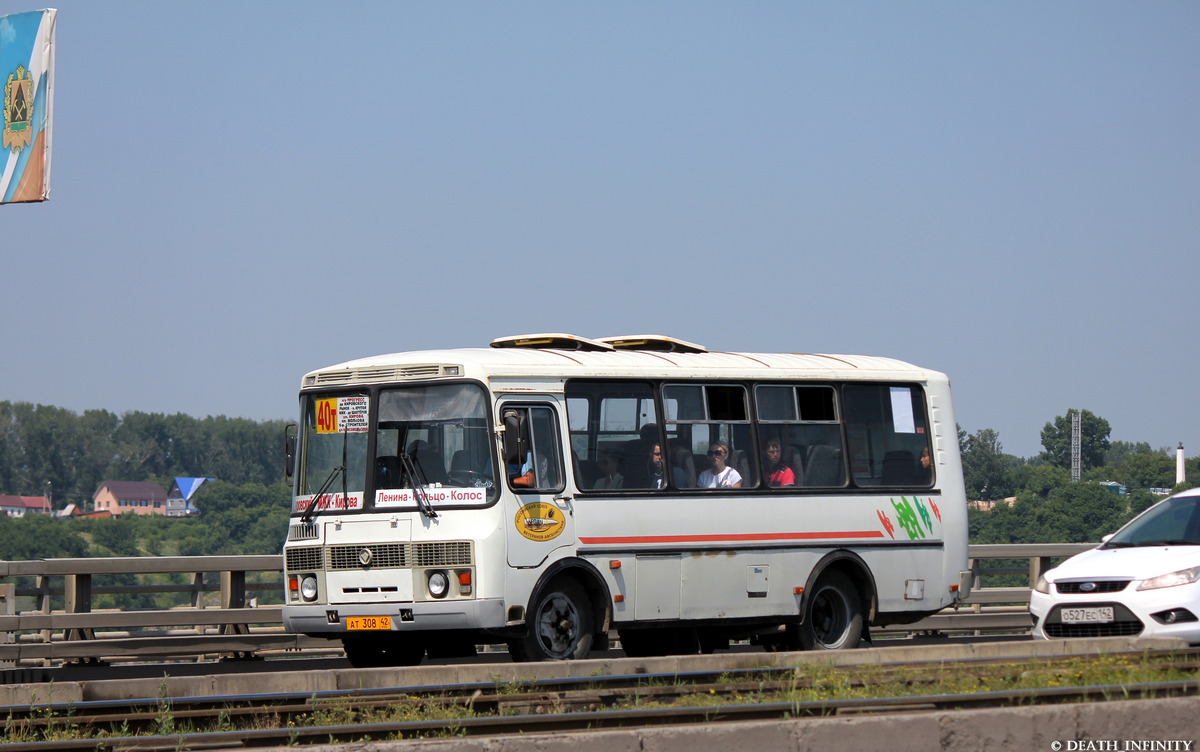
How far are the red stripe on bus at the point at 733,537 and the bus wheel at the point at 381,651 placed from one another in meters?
1.88

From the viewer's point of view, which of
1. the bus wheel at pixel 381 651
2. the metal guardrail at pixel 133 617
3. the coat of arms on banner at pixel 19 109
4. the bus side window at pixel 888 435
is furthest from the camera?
the coat of arms on banner at pixel 19 109

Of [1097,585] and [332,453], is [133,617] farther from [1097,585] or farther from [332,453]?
[1097,585]

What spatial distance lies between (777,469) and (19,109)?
29.8 ft

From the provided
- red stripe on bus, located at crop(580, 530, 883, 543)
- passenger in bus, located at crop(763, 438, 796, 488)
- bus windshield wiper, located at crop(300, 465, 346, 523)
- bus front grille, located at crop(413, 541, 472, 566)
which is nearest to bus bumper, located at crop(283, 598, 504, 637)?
bus front grille, located at crop(413, 541, 472, 566)

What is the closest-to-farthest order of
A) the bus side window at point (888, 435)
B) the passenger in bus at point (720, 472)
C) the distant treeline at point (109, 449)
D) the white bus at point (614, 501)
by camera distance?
1. the white bus at point (614, 501)
2. the passenger in bus at point (720, 472)
3. the bus side window at point (888, 435)
4. the distant treeline at point (109, 449)

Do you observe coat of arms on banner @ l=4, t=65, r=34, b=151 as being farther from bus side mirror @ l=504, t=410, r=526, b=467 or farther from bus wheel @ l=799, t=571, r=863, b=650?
bus wheel @ l=799, t=571, r=863, b=650

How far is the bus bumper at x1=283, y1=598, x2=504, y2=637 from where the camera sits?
1324 cm

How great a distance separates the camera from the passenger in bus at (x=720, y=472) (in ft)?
50.2

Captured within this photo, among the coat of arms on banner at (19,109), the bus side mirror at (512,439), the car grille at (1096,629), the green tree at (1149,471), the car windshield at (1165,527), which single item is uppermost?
the green tree at (1149,471)

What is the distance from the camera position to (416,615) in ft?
44.1

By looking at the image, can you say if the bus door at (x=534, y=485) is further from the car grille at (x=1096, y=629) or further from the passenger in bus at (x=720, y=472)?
the car grille at (x=1096, y=629)

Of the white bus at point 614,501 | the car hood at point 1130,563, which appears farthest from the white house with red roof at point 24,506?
the car hood at point 1130,563

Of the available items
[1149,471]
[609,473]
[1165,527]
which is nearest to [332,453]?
[609,473]

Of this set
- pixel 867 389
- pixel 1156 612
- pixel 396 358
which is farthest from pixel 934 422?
pixel 396 358
